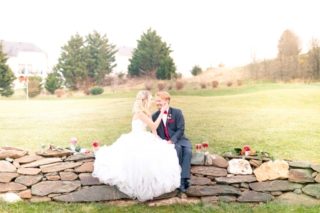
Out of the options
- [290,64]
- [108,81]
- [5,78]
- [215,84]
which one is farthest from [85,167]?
[290,64]

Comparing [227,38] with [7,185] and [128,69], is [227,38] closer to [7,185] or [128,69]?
[128,69]

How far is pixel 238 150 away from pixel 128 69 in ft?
5.44

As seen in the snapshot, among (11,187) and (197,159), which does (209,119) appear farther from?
(11,187)

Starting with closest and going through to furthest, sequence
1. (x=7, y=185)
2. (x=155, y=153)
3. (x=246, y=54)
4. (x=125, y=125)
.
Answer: (x=155, y=153)
(x=7, y=185)
(x=125, y=125)
(x=246, y=54)

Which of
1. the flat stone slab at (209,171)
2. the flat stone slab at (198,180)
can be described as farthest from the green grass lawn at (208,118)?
the flat stone slab at (198,180)

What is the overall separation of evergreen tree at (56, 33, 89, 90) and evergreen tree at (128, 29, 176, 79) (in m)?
0.57

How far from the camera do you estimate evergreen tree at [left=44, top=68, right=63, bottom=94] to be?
480cm

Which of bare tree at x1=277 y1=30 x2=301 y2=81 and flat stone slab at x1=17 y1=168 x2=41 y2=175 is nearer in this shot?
flat stone slab at x1=17 y1=168 x2=41 y2=175

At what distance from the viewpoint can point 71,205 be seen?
382 centimetres

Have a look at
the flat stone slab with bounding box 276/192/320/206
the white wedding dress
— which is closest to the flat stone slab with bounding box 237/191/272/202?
the flat stone slab with bounding box 276/192/320/206

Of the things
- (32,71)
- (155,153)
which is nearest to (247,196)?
(155,153)

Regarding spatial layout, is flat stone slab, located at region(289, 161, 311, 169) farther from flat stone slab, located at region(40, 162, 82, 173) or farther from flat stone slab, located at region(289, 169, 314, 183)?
flat stone slab, located at region(40, 162, 82, 173)

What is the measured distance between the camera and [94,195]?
153 inches

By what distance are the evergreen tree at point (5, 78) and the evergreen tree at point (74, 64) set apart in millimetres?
567
